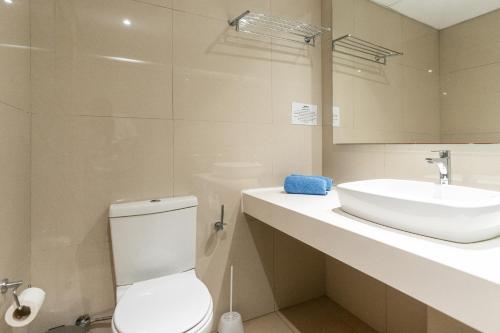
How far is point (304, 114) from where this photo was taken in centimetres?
190

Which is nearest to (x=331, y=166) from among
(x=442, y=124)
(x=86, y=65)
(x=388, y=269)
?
(x=442, y=124)

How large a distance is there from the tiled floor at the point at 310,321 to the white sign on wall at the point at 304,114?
1245 mm

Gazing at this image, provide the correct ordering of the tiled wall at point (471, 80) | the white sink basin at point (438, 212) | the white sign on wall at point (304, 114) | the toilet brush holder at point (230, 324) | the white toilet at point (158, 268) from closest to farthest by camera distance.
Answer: the white sink basin at point (438, 212)
the white toilet at point (158, 268)
the tiled wall at point (471, 80)
the toilet brush holder at point (230, 324)
the white sign on wall at point (304, 114)

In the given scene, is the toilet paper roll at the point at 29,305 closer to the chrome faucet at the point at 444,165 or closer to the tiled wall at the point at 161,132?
the tiled wall at the point at 161,132

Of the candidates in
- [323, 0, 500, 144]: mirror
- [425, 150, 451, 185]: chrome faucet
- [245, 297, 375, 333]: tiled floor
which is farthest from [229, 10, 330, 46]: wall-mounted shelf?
[245, 297, 375, 333]: tiled floor

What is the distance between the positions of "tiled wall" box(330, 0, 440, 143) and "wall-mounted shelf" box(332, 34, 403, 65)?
0.02m

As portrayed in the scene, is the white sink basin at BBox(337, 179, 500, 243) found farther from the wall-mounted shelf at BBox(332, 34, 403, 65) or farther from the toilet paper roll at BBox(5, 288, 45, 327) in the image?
the toilet paper roll at BBox(5, 288, 45, 327)

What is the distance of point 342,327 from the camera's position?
1695mm

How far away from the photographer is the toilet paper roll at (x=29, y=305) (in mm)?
898

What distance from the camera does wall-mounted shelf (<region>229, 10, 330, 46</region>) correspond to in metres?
1.61

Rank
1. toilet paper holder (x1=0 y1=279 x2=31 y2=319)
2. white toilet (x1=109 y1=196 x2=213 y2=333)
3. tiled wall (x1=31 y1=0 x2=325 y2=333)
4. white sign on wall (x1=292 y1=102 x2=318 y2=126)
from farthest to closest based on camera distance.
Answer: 1. white sign on wall (x1=292 y1=102 x2=318 y2=126)
2. tiled wall (x1=31 y1=0 x2=325 y2=333)
3. white toilet (x1=109 y1=196 x2=213 y2=333)
4. toilet paper holder (x1=0 y1=279 x2=31 y2=319)

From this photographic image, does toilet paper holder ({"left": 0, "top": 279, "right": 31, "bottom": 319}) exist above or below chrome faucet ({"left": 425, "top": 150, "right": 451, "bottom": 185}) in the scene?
below

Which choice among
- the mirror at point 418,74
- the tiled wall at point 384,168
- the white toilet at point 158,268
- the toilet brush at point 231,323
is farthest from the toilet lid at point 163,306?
the mirror at point 418,74

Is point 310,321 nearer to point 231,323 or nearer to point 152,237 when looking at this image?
point 231,323
